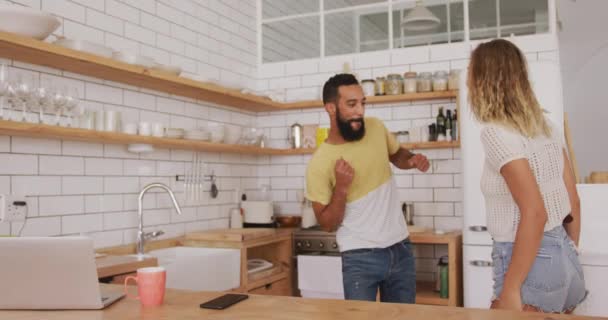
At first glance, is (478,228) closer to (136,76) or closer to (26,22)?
(136,76)

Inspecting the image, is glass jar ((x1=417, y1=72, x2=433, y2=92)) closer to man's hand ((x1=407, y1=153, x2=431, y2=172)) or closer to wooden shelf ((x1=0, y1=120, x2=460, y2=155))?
wooden shelf ((x1=0, y1=120, x2=460, y2=155))

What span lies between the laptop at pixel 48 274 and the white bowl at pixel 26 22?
1386 millimetres

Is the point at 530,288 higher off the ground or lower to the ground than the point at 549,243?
lower

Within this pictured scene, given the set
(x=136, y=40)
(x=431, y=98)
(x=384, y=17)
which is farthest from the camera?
(x=384, y=17)

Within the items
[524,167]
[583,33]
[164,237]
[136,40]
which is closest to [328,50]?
[136,40]

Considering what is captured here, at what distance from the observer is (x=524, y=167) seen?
1.71 m

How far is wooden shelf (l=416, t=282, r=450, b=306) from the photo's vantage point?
162 inches

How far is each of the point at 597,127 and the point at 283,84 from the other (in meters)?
3.34

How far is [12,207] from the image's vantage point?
2.83 metres

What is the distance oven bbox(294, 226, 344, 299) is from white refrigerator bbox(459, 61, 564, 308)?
87 centimetres

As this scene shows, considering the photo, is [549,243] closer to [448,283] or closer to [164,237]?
[448,283]

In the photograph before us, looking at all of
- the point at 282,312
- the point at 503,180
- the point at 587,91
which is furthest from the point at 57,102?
the point at 587,91

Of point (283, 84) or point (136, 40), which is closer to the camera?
point (136, 40)

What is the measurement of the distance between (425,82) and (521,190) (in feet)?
9.81
